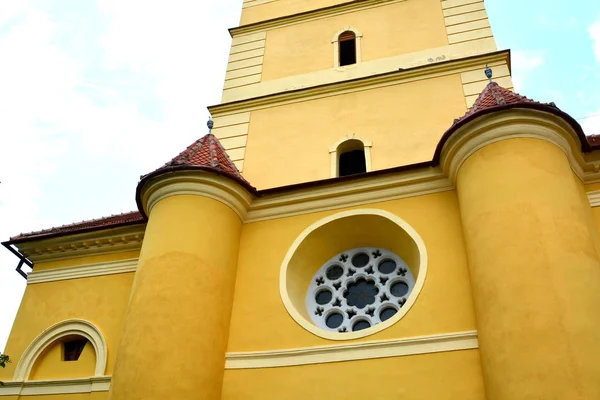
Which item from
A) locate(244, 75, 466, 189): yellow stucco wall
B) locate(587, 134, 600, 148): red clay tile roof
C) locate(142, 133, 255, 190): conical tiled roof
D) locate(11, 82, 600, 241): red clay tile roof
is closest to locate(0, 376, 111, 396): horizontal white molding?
locate(11, 82, 600, 241): red clay tile roof

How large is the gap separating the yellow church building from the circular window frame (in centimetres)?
3

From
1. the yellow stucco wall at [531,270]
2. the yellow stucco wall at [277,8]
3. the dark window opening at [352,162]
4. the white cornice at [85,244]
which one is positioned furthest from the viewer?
the yellow stucco wall at [277,8]

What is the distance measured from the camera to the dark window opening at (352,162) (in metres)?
11.0

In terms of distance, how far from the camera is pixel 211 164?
9.38 meters

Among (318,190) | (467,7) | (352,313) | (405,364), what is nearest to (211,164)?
(318,190)

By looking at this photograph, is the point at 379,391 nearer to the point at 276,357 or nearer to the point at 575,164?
the point at 276,357

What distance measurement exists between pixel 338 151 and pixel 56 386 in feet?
20.4

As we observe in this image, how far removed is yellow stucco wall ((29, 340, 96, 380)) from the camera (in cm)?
927

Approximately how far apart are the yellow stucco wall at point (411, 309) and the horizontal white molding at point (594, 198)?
6.18 feet

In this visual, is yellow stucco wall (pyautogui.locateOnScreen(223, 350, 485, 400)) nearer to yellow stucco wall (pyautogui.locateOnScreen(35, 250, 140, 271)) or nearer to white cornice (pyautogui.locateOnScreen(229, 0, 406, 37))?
yellow stucco wall (pyautogui.locateOnScreen(35, 250, 140, 271))

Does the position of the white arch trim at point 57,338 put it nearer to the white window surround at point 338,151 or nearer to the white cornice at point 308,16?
the white window surround at point 338,151

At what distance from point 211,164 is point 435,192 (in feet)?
11.6

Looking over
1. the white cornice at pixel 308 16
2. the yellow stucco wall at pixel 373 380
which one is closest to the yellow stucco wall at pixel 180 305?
the yellow stucco wall at pixel 373 380

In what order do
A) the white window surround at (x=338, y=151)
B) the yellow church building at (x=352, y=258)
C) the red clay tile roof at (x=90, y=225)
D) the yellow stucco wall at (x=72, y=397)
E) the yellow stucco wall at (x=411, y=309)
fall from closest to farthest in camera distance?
the yellow church building at (x=352, y=258), the yellow stucco wall at (x=411, y=309), the yellow stucco wall at (x=72, y=397), the red clay tile roof at (x=90, y=225), the white window surround at (x=338, y=151)
